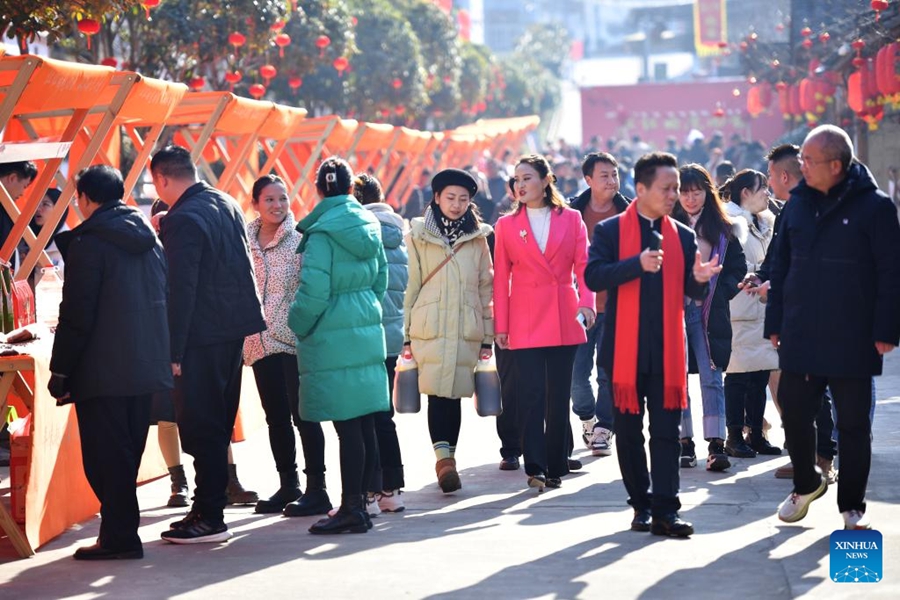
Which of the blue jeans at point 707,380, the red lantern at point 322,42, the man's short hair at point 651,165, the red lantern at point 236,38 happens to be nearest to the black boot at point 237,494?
the blue jeans at point 707,380

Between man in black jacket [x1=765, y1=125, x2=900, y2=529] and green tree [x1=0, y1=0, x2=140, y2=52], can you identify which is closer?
man in black jacket [x1=765, y1=125, x2=900, y2=529]

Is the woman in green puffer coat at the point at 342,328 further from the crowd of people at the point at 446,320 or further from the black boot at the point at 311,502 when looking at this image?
the black boot at the point at 311,502

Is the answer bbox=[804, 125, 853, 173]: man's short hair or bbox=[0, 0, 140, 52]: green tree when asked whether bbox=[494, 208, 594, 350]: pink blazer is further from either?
bbox=[0, 0, 140, 52]: green tree

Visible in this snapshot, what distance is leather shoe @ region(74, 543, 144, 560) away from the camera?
279 inches

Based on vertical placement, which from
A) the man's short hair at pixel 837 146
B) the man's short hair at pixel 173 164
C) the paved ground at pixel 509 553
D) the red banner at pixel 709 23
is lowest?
the paved ground at pixel 509 553

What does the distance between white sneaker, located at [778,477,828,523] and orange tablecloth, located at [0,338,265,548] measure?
3370 mm

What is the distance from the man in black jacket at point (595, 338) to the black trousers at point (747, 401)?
0.72m

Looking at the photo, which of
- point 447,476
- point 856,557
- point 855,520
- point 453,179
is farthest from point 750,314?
point 856,557

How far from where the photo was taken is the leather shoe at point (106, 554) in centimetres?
708

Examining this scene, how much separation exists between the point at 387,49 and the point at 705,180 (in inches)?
979

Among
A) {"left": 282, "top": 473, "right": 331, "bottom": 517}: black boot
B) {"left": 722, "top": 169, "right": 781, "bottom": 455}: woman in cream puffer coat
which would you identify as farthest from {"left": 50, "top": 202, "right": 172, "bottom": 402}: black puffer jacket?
{"left": 722, "top": 169, "right": 781, "bottom": 455}: woman in cream puffer coat

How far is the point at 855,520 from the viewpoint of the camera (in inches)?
268

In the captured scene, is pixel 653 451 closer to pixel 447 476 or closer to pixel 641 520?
pixel 641 520

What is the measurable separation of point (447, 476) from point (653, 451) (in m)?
1.62
